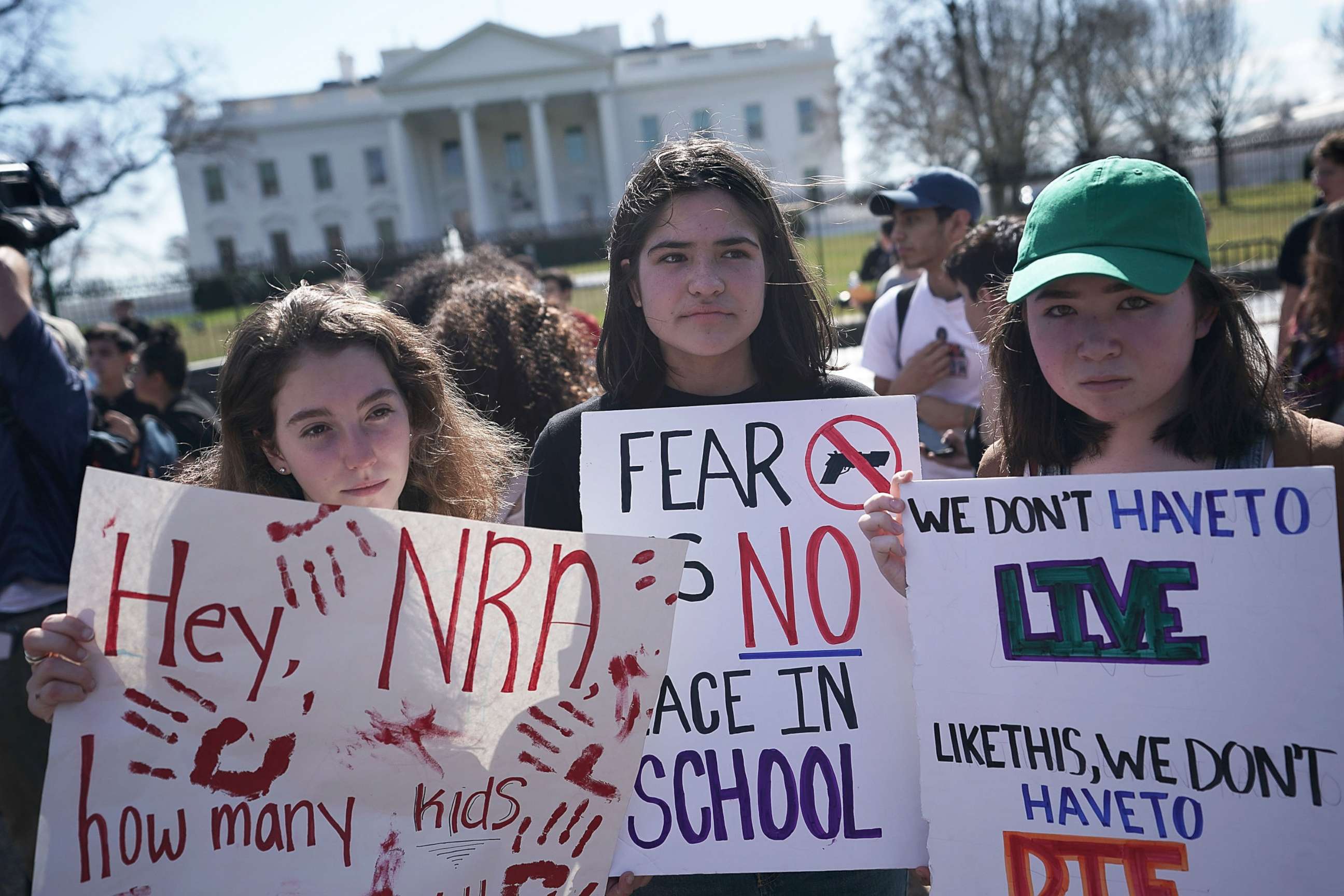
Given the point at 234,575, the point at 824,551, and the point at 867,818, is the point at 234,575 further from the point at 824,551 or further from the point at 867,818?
the point at 867,818

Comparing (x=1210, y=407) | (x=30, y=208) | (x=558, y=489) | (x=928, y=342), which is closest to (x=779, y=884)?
(x=558, y=489)

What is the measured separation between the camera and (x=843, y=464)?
1882 mm

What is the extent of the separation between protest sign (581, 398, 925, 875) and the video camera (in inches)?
99.2

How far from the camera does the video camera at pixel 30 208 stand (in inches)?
130

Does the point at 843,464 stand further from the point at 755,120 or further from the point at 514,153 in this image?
the point at 514,153

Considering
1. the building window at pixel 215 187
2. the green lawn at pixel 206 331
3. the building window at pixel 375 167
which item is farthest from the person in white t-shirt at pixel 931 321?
the building window at pixel 215 187

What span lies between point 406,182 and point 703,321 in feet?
199

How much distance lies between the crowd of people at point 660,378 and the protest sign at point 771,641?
0.12 metres

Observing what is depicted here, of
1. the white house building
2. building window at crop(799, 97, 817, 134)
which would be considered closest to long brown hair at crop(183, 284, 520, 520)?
the white house building

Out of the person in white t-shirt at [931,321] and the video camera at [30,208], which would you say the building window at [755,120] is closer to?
the person in white t-shirt at [931,321]

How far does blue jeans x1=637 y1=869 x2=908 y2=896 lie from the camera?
183 centimetres

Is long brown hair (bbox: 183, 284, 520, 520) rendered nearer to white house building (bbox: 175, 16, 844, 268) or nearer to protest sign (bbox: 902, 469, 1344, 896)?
protest sign (bbox: 902, 469, 1344, 896)

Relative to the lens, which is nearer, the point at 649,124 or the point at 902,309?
the point at 902,309

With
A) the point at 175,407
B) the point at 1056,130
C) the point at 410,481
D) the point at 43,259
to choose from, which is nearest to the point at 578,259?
the point at 1056,130
